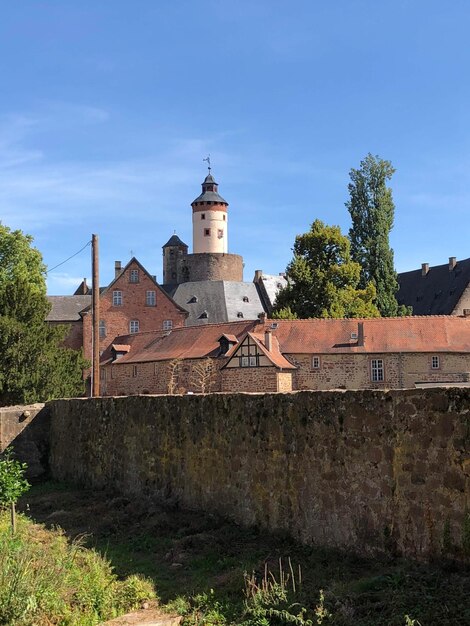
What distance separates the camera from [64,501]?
1611cm

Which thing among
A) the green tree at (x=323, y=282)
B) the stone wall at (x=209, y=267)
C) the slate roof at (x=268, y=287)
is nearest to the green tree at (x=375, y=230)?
the green tree at (x=323, y=282)

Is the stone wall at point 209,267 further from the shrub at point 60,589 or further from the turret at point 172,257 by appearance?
the shrub at point 60,589

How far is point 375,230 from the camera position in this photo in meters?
60.5

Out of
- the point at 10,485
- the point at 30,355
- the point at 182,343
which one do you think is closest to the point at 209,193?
the point at 182,343

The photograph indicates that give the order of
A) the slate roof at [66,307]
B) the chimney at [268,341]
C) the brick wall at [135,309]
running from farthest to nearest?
1. the brick wall at [135,309]
2. the slate roof at [66,307]
3. the chimney at [268,341]

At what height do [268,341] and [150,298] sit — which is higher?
[150,298]

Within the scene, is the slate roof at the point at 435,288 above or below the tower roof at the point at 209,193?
below

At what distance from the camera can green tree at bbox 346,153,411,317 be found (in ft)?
196

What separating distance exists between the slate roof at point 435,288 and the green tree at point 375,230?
14.4 m

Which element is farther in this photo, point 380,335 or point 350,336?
point 350,336

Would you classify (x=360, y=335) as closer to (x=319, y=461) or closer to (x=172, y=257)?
(x=319, y=461)

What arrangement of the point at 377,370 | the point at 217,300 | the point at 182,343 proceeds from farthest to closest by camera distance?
the point at 217,300, the point at 182,343, the point at 377,370

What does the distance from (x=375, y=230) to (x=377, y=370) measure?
1776 cm

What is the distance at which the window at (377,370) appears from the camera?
45844 millimetres
